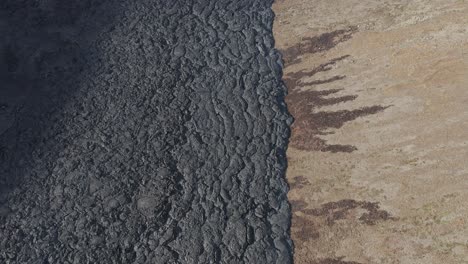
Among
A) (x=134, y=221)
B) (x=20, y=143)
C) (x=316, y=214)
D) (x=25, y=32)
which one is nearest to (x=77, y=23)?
(x=25, y=32)

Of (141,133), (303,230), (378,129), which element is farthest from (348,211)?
(141,133)

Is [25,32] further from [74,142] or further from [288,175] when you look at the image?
[288,175]

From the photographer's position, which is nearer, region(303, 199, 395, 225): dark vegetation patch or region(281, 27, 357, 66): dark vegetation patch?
region(303, 199, 395, 225): dark vegetation patch

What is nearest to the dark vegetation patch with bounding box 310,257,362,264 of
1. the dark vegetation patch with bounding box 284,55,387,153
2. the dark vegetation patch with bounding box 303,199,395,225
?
the dark vegetation patch with bounding box 303,199,395,225

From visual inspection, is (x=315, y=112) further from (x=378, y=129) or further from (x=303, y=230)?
(x=303, y=230)

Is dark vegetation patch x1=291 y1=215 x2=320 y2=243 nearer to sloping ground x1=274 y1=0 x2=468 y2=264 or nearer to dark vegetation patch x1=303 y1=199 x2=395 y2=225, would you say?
sloping ground x1=274 y1=0 x2=468 y2=264

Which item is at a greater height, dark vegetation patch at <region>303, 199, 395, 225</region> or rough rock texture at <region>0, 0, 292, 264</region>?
rough rock texture at <region>0, 0, 292, 264</region>

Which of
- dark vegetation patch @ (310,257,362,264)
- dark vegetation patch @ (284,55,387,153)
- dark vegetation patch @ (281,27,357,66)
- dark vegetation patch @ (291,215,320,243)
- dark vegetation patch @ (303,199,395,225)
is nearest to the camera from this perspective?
dark vegetation patch @ (310,257,362,264)
